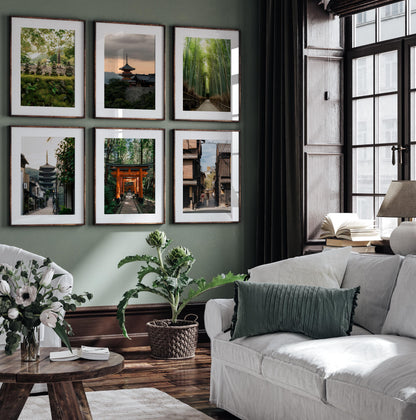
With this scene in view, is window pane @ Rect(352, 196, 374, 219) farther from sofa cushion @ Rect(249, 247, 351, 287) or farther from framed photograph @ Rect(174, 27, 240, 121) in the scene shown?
sofa cushion @ Rect(249, 247, 351, 287)

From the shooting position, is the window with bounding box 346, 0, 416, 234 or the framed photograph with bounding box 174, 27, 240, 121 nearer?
the window with bounding box 346, 0, 416, 234

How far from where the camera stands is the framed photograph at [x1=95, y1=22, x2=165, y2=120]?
550 cm

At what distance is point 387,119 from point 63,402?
10.3 ft

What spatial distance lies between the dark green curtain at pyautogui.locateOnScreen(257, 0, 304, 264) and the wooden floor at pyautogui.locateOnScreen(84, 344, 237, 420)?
105cm

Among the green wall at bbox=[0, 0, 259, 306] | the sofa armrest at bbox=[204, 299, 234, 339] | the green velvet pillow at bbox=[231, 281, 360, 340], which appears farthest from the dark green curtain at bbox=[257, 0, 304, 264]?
the green velvet pillow at bbox=[231, 281, 360, 340]

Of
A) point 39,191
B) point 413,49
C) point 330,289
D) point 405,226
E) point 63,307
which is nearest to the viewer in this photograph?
point 63,307

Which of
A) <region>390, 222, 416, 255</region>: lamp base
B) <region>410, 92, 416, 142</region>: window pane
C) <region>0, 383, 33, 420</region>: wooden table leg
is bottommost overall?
<region>0, 383, 33, 420</region>: wooden table leg

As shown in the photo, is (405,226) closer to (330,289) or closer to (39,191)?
(330,289)

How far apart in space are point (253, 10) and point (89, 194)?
1952 millimetres

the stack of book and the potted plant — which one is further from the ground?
the stack of book

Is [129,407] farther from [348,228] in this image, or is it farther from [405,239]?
[348,228]

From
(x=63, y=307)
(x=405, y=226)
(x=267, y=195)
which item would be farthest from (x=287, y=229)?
(x=63, y=307)

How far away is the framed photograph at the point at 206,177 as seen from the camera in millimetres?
5699

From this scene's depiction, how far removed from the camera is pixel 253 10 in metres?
5.89
